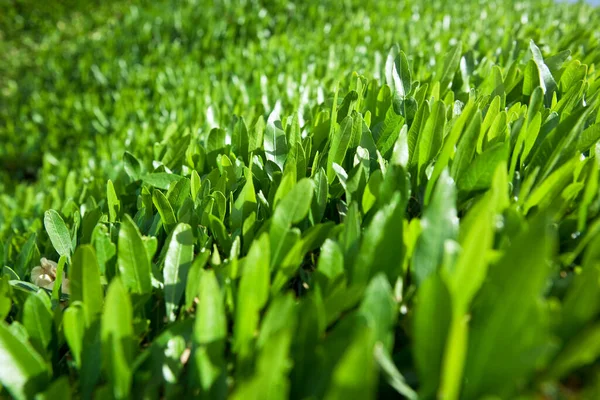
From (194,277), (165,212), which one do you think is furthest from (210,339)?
(165,212)

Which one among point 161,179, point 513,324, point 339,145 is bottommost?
point 161,179

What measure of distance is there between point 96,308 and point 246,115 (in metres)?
1.76

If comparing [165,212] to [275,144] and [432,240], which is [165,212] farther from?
[432,240]

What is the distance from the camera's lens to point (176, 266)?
1.40 m

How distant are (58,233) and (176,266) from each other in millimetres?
581

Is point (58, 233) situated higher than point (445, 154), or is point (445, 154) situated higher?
point (445, 154)

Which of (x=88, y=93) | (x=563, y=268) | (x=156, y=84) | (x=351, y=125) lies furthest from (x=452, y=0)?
(x=563, y=268)

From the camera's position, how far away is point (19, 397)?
1094mm

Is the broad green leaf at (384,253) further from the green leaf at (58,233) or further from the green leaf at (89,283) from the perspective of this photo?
the green leaf at (58,233)

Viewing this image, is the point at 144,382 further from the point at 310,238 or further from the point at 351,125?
the point at 351,125

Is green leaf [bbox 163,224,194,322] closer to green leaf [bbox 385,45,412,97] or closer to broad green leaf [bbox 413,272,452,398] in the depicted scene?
broad green leaf [bbox 413,272,452,398]

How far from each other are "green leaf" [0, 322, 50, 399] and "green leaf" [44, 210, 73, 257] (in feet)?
2.07

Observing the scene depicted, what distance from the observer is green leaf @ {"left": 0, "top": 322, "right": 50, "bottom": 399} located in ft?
3.56

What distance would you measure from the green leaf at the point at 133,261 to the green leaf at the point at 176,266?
51 millimetres
